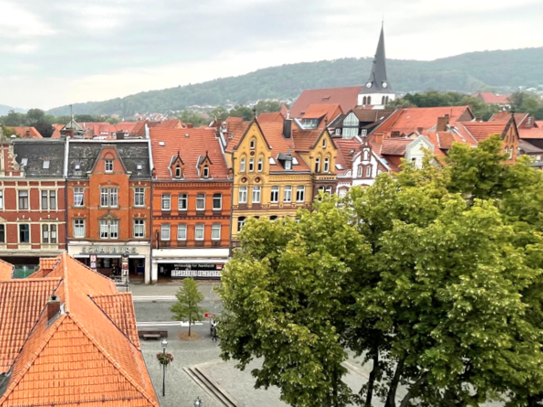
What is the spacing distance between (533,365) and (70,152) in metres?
39.2

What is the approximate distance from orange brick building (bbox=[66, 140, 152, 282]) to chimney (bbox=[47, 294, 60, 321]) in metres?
26.2

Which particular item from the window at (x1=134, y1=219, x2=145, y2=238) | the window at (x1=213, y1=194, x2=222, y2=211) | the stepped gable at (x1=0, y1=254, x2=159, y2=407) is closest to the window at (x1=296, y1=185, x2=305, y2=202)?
the window at (x1=213, y1=194, x2=222, y2=211)

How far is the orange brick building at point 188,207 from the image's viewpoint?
44.0 metres

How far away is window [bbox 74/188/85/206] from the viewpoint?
42625 mm

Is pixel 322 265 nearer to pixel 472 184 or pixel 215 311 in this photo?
pixel 472 184

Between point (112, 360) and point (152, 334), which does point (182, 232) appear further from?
point (112, 360)

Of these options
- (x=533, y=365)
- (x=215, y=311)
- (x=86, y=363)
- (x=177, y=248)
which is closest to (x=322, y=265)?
(x=533, y=365)

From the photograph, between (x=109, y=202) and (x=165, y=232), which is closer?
(x=109, y=202)

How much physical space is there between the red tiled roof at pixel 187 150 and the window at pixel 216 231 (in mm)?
4590

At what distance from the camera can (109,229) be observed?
1719 inches

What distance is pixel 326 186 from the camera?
48.2 m

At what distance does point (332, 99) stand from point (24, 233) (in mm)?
121320

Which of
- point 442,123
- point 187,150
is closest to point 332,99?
point 442,123

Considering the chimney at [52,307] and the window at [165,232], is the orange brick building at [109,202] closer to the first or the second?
the window at [165,232]
